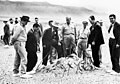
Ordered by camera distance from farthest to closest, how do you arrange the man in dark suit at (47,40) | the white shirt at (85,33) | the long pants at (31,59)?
the white shirt at (85,33)
the man in dark suit at (47,40)
the long pants at (31,59)

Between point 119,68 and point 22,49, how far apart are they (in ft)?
→ 10.8

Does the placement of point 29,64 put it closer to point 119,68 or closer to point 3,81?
point 3,81

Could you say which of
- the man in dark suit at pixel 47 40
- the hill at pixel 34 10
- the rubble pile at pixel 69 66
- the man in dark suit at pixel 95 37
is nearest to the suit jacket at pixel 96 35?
the man in dark suit at pixel 95 37

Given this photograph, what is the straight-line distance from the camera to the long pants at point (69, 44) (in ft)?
33.9

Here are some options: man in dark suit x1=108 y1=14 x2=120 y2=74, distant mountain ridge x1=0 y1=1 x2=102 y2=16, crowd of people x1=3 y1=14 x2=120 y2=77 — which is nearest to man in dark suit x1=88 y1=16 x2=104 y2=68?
crowd of people x1=3 y1=14 x2=120 y2=77

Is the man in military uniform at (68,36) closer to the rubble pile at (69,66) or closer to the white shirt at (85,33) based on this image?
the white shirt at (85,33)

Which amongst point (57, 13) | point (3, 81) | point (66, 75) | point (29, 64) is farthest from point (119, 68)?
point (57, 13)

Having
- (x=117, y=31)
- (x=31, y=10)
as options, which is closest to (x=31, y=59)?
(x=117, y=31)

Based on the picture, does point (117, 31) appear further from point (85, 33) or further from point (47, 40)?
point (47, 40)

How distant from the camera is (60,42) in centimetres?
1101

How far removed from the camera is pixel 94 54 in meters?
9.77

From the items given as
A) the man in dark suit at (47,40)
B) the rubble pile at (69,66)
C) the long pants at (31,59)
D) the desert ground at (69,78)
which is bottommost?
the desert ground at (69,78)

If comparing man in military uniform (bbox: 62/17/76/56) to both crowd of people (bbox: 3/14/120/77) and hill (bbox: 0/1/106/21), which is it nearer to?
crowd of people (bbox: 3/14/120/77)

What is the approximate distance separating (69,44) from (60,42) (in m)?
0.66
